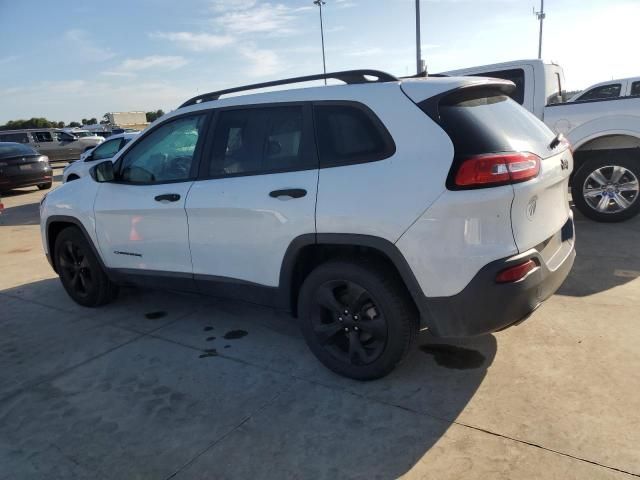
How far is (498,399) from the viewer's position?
9.34ft

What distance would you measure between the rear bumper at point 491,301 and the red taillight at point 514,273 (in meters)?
0.02

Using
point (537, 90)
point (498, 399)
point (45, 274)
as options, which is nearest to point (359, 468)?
point (498, 399)

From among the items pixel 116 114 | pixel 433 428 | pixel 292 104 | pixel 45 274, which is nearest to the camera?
pixel 433 428

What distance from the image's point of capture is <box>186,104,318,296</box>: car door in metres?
3.12

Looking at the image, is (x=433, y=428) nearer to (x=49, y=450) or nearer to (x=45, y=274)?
(x=49, y=450)

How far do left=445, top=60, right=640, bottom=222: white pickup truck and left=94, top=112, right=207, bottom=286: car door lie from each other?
4398 millimetres

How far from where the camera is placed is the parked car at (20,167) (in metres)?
13.0

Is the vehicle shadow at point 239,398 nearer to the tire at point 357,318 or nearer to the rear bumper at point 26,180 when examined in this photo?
the tire at point 357,318

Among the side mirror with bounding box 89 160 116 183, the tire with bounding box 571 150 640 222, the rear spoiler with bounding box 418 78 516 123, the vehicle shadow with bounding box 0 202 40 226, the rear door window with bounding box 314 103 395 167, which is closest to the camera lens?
the rear spoiler with bounding box 418 78 516 123

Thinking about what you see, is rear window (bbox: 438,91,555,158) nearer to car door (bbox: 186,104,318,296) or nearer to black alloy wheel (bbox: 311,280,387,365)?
car door (bbox: 186,104,318,296)

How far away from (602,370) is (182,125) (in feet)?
10.9

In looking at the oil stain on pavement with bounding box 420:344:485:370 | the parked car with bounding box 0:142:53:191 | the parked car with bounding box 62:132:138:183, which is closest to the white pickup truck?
the oil stain on pavement with bounding box 420:344:485:370

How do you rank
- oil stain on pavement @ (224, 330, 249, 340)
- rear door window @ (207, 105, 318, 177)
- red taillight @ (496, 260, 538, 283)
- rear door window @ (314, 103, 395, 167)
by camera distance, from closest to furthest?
red taillight @ (496, 260, 538, 283)
rear door window @ (314, 103, 395, 167)
rear door window @ (207, 105, 318, 177)
oil stain on pavement @ (224, 330, 249, 340)

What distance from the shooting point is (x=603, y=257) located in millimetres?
5168
